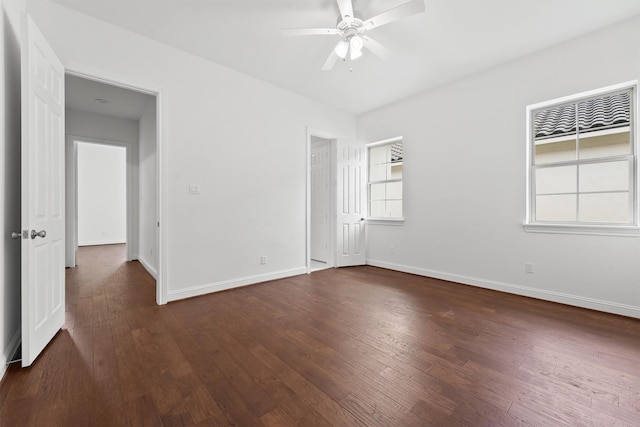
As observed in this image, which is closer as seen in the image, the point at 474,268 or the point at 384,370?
the point at 384,370

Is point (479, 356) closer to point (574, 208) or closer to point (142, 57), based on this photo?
point (574, 208)

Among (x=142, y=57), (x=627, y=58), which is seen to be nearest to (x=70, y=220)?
(x=142, y=57)

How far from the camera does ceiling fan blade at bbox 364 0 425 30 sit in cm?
203

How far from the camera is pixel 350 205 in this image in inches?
200

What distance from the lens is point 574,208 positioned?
122 inches

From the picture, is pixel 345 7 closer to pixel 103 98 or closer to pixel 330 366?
pixel 330 366

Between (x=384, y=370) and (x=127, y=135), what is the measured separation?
6267 mm

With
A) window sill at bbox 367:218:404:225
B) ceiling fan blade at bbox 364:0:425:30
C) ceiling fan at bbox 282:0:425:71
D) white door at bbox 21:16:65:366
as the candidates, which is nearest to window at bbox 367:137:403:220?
window sill at bbox 367:218:404:225

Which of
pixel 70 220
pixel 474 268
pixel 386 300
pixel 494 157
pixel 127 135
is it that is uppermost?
pixel 127 135

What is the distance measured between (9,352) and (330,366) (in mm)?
2200

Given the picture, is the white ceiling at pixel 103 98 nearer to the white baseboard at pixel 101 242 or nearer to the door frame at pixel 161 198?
the door frame at pixel 161 198

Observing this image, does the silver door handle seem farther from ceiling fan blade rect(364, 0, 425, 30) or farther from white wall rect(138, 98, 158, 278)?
ceiling fan blade rect(364, 0, 425, 30)

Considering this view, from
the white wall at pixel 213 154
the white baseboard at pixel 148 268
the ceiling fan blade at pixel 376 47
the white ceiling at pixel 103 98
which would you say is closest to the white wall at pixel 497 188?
the ceiling fan blade at pixel 376 47

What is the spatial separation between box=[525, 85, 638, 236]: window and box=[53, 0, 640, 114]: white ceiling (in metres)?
0.78
